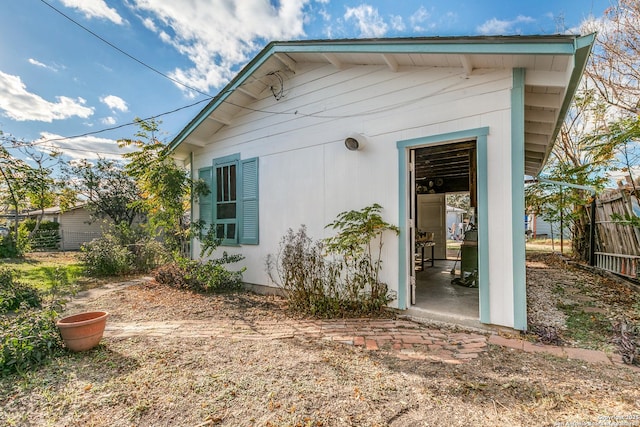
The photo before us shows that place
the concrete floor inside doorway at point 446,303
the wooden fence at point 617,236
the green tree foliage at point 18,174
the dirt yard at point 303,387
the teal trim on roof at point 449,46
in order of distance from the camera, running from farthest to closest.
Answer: the green tree foliage at point 18,174 → the wooden fence at point 617,236 → the concrete floor inside doorway at point 446,303 → the teal trim on roof at point 449,46 → the dirt yard at point 303,387

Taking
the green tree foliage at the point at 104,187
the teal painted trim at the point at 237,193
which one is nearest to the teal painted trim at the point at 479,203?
the teal painted trim at the point at 237,193

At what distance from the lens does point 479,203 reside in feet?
12.2

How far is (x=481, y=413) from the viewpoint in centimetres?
208

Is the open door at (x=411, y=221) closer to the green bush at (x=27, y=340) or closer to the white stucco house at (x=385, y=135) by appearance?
the white stucco house at (x=385, y=135)

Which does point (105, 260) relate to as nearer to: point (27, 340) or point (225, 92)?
point (225, 92)

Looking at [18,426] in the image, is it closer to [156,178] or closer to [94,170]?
[156,178]

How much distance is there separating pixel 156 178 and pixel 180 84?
8.25 ft

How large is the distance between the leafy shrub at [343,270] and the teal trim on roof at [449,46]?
215cm

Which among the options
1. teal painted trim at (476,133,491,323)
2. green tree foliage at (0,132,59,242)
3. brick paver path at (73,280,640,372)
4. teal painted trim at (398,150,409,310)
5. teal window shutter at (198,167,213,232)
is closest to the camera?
brick paver path at (73,280,640,372)

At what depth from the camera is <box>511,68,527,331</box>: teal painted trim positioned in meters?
3.44

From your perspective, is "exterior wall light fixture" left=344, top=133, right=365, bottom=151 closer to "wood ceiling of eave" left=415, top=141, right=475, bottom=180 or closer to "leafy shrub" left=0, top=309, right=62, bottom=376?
"wood ceiling of eave" left=415, top=141, right=475, bottom=180

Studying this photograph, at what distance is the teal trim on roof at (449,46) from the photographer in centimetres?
292

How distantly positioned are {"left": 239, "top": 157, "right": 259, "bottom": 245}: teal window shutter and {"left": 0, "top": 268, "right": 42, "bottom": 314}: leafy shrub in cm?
351

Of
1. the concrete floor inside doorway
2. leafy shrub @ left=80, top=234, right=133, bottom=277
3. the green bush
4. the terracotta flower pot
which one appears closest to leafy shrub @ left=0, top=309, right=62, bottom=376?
the green bush
